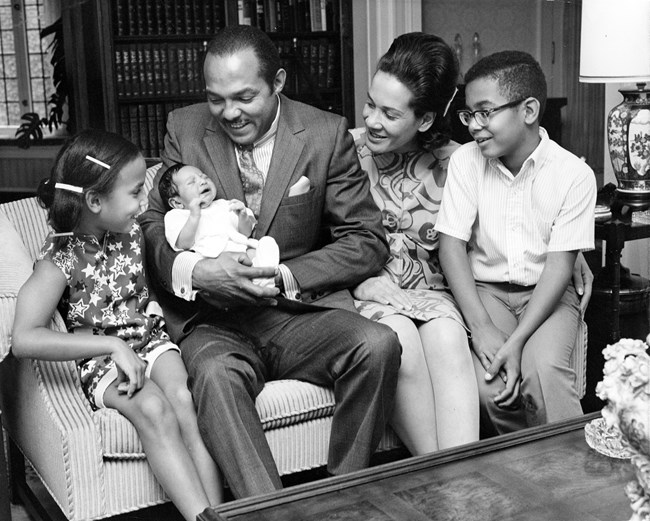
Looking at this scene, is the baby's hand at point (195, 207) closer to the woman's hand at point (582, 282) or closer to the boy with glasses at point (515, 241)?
the boy with glasses at point (515, 241)

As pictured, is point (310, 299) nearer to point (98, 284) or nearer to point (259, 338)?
point (259, 338)

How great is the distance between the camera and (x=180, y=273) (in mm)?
2340

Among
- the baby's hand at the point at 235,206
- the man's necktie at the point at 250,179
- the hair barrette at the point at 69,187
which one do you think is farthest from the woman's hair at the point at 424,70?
the hair barrette at the point at 69,187

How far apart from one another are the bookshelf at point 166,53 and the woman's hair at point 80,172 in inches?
124

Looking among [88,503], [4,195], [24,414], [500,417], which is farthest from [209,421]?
[4,195]

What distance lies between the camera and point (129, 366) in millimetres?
2105

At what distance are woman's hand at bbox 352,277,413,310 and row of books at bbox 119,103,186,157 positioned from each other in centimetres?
309

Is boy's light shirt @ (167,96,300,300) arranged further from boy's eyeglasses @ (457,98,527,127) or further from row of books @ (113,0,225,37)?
row of books @ (113,0,225,37)

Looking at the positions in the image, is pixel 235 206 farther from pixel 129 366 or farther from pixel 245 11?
pixel 245 11

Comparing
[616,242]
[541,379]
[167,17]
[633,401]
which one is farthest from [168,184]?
[167,17]

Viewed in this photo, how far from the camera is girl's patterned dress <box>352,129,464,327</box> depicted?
2.69 m

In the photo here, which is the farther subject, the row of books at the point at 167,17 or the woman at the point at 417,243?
the row of books at the point at 167,17

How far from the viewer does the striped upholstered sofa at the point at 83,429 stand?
2.09m

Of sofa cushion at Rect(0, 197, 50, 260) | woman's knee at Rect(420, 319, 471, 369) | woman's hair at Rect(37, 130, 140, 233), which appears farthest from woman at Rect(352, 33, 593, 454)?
sofa cushion at Rect(0, 197, 50, 260)
